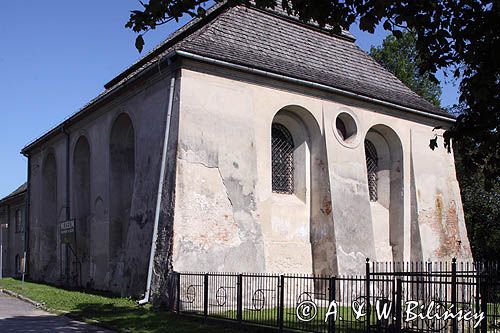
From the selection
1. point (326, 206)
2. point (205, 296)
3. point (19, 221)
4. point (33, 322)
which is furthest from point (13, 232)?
point (205, 296)

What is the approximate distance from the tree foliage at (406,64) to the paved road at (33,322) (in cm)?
→ 2893

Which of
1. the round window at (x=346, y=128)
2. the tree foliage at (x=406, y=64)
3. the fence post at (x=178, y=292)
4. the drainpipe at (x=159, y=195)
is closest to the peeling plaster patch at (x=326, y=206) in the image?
the round window at (x=346, y=128)

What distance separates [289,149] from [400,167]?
4715mm

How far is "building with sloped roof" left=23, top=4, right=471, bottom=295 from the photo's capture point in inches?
646

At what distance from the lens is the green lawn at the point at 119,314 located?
41.2ft

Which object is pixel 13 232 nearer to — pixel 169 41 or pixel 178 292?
pixel 169 41

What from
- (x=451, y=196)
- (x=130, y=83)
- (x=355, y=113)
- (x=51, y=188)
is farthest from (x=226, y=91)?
(x=51, y=188)

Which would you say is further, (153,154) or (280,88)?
(280,88)

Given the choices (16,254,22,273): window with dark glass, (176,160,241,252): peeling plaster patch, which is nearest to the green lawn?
(176,160,241,252): peeling plaster patch

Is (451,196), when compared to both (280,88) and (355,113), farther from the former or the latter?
(280,88)

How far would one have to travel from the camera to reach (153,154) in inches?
682

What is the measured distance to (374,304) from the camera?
37.3 feet

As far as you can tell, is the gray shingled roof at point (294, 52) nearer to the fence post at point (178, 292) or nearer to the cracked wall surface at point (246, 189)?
the cracked wall surface at point (246, 189)

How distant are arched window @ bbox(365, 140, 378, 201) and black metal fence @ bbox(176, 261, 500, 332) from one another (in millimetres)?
7171
